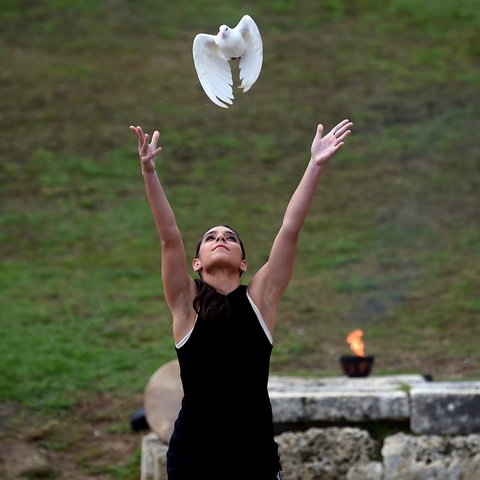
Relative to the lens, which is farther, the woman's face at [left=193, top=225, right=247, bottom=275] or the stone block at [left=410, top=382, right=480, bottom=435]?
the stone block at [left=410, top=382, right=480, bottom=435]

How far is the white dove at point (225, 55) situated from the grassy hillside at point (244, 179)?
3778 millimetres

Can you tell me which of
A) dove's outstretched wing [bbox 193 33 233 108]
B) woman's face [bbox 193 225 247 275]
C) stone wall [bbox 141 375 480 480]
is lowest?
stone wall [bbox 141 375 480 480]

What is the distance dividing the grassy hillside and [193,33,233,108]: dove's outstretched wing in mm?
3772

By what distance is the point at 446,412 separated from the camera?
20.3ft

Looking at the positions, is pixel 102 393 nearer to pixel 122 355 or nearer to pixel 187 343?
pixel 122 355

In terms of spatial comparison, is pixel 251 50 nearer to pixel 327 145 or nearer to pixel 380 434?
pixel 327 145

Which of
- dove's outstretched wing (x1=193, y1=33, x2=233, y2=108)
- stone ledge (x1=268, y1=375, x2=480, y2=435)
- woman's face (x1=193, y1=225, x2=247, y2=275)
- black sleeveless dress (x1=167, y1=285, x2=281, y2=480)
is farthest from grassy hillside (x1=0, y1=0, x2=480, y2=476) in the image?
black sleeveless dress (x1=167, y1=285, x2=281, y2=480)

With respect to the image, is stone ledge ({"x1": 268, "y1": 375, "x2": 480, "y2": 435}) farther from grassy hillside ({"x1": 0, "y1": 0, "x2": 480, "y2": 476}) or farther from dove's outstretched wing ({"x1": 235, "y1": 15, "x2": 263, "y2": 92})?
dove's outstretched wing ({"x1": 235, "y1": 15, "x2": 263, "y2": 92})

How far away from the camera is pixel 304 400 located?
6.29 metres

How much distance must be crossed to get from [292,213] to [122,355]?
4809 mm

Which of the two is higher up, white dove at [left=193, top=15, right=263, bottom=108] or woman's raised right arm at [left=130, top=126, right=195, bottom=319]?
white dove at [left=193, top=15, right=263, bottom=108]

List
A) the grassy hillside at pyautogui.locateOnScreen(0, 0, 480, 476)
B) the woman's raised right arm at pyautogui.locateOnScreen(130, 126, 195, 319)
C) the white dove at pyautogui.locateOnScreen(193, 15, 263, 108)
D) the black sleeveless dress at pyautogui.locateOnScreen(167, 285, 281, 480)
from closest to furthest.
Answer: the black sleeveless dress at pyautogui.locateOnScreen(167, 285, 281, 480), the woman's raised right arm at pyautogui.locateOnScreen(130, 126, 195, 319), the white dove at pyautogui.locateOnScreen(193, 15, 263, 108), the grassy hillside at pyautogui.locateOnScreen(0, 0, 480, 476)

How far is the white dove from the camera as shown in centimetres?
446

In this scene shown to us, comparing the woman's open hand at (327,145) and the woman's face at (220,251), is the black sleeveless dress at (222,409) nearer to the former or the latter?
the woman's face at (220,251)
